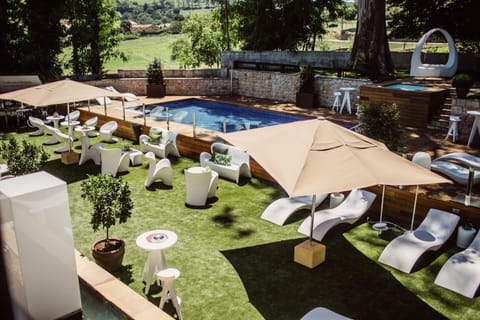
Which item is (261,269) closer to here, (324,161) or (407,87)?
(324,161)

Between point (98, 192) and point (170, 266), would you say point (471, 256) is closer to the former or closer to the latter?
point (170, 266)

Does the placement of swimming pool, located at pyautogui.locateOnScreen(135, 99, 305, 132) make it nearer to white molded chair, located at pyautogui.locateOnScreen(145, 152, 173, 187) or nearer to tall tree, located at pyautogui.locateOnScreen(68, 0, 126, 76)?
white molded chair, located at pyautogui.locateOnScreen(145, 152, 173, 187)

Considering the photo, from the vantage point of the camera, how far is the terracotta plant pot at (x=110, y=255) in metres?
6.54

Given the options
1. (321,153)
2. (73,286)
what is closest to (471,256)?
(321,153)

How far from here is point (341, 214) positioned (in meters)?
8.15

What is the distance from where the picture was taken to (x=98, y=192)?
645cm

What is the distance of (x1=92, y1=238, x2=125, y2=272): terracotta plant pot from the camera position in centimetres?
654

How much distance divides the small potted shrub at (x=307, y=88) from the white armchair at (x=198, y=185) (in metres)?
10.9

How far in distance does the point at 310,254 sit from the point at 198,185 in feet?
10.4

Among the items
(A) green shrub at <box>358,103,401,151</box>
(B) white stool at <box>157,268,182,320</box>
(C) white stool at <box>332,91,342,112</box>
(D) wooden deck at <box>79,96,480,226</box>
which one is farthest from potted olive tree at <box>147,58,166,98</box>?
(B) white stool at <box>157,268,182,320</box>

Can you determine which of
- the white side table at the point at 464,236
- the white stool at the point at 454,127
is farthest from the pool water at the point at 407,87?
the white side table at the point at 464,236

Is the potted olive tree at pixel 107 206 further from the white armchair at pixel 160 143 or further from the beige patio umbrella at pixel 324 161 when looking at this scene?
the white armchair at pixel 160 143

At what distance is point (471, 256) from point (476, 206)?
1.46 m

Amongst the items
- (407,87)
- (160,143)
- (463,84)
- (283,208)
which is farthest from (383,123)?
(407,87)
